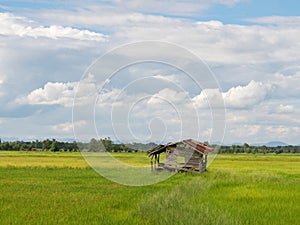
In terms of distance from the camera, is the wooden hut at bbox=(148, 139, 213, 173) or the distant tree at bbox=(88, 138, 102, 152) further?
the wooden hut at bbox=(148, 139, 213, 173)

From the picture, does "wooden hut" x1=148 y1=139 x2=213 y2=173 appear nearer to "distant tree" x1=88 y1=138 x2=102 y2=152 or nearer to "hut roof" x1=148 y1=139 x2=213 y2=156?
"hut roof" x1=148 y1=139 x2=213 y2=156

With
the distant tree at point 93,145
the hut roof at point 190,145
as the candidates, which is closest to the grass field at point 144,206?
the distant tree at point 93,145

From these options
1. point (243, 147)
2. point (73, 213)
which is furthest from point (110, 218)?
point (243, 147)

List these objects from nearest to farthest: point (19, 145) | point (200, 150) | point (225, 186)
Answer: point (225, 186) → point (200, 150) → point (19, 145)

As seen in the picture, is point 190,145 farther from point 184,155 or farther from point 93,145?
point 93,145

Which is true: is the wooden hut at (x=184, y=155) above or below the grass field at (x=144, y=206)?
above

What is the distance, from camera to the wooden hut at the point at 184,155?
92.2 ft

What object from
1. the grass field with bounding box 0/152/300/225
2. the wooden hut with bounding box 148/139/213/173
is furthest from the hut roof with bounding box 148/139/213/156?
A: the grass field with bounding box 0/152/300/225

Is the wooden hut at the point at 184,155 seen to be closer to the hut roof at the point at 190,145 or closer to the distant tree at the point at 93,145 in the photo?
the hut roof at the point at 190,145

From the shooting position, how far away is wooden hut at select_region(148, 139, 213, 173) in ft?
92.2

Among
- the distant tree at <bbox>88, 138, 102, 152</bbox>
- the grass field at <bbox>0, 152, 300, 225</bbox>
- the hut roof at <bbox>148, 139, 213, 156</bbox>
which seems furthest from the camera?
the hut roof at <bbox>148, 139, 213, 156</bbox>

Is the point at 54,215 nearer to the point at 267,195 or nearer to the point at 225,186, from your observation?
the point at 267,195

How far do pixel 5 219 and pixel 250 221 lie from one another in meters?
5.20

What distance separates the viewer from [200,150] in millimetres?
27906
